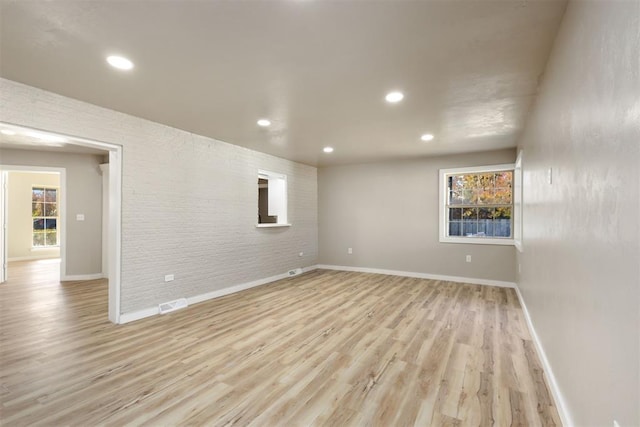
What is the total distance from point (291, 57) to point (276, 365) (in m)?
2.47

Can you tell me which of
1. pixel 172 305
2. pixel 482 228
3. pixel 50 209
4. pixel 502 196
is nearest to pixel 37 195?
pixel 50 209

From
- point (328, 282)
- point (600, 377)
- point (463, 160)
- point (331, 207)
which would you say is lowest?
point (328, 282)

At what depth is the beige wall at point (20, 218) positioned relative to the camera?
813 cm

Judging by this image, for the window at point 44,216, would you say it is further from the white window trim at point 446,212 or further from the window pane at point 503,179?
the window pane at point 503,179

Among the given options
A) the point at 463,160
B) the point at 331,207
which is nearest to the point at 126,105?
the point at 331,207

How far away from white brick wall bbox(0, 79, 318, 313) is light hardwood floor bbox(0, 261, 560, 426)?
1.68ft

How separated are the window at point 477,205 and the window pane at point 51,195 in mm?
10542

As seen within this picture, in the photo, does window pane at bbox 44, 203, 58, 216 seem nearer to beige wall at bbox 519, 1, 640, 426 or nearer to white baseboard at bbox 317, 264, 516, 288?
white baseboard at bbox 317, 264, 516, 288

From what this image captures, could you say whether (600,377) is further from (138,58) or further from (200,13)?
(138,58)

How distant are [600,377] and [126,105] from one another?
13.9 ft

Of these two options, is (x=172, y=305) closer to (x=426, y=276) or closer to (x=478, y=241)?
(x=426, y=276)

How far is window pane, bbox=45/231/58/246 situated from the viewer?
8.81 m

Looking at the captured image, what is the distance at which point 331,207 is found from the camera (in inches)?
285

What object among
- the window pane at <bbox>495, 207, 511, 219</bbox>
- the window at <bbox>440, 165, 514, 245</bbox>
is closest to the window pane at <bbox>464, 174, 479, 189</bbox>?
the window at <bbox>440, 165, 514, 245</bbox>
